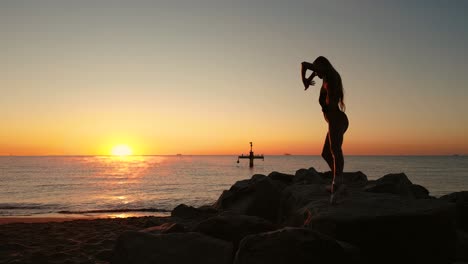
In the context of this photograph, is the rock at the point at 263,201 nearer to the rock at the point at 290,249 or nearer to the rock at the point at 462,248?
the rock at the point at 462,248

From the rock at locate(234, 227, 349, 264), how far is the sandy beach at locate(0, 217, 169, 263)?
135 inches

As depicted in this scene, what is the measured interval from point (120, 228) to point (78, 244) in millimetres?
2327

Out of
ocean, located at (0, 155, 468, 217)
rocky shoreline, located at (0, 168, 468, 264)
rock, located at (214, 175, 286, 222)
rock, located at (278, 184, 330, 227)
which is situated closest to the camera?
rocky shoreline, located at (0, 168, 468, 264)

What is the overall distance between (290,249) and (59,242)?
5888mm

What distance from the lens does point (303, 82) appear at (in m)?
5.72

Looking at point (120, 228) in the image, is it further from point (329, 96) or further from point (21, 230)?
point (329, 96)

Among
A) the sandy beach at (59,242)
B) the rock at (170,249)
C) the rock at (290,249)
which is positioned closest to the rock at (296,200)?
the rock at (170,249)

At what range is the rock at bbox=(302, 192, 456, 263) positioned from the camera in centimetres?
473

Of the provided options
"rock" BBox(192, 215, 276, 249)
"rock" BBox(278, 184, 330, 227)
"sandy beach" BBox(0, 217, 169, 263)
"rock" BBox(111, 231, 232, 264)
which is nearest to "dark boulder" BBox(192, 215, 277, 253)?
"rock" BBox(192, 215, 276, 249)

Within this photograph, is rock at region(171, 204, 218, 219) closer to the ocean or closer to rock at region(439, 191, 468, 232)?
rock at region(439, 191, 468, 232)

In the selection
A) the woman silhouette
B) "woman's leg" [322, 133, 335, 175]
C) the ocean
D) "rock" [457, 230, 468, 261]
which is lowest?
the ocean

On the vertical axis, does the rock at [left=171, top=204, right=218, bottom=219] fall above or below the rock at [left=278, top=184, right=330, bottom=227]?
below

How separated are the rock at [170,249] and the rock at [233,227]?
1.50 feet

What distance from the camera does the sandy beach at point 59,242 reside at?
6281 millimetres
